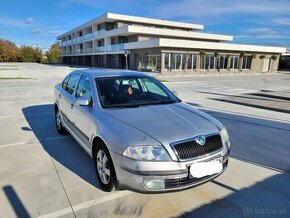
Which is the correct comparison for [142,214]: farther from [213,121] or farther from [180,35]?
[180,35]

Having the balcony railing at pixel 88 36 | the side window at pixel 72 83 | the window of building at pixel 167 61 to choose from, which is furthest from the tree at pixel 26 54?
the side window at pixel 72 83

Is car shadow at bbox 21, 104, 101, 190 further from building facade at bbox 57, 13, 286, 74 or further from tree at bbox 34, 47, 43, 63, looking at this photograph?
tree at bbox 34, 47, 43, 63

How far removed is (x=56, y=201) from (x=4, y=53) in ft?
292

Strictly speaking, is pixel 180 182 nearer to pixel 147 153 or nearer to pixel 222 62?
pixel 147 153

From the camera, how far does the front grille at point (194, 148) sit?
2.93 meters

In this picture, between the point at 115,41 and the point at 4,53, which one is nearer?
the point at 115,41

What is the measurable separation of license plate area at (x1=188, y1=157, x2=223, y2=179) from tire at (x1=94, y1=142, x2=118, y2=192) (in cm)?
97

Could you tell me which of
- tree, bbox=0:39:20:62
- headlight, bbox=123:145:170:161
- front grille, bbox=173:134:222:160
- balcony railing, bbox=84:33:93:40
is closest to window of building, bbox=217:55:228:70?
balcony railing, bbox=84:33:93:40

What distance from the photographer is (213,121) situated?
11.9 feet

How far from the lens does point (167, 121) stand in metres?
3.39

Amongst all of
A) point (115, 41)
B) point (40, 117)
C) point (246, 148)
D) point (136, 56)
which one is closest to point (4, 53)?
point (115, 41)

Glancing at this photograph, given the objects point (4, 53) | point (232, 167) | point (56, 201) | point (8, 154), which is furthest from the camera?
point (4, 53)

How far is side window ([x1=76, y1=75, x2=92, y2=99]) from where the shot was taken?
14.1ft

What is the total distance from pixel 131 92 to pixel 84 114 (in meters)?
0.88
